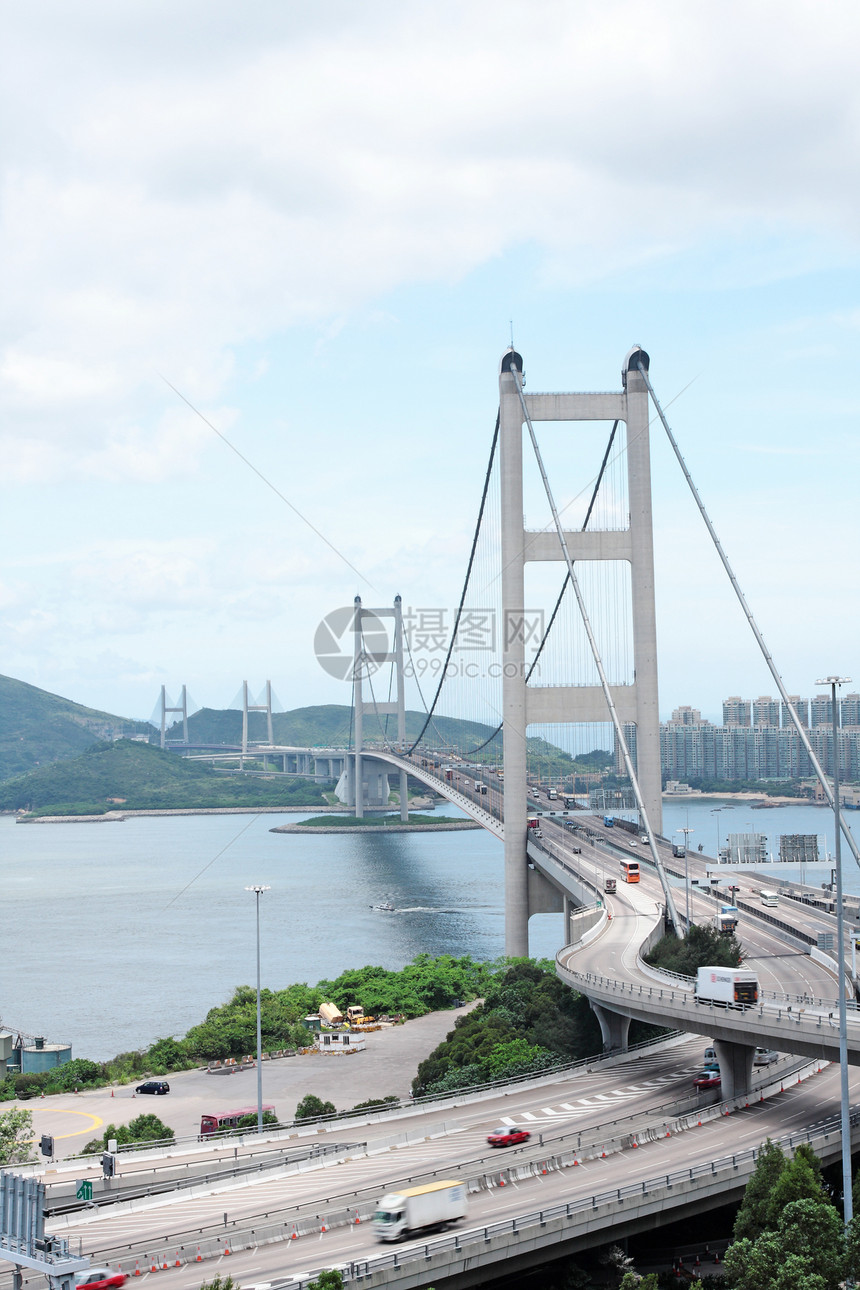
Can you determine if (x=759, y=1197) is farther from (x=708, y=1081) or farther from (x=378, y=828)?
(x=378, y=828)

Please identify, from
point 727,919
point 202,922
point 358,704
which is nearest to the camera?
point 727,919

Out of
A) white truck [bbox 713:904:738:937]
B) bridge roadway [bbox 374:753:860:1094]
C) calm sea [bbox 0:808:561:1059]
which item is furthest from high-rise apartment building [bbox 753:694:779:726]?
white truck [bbox 713:904:738:937]

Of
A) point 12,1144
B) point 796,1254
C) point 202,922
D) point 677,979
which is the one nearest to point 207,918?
point 202,922

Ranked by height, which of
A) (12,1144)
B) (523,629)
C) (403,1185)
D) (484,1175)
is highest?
(523,629)

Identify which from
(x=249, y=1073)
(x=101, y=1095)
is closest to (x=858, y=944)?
(x=249, y=1073)

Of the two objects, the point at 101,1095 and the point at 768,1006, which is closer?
the point at 768,1006

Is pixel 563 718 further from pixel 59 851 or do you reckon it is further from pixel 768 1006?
pixel 59 851

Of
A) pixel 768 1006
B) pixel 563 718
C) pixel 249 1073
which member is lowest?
pixel 249 1073
